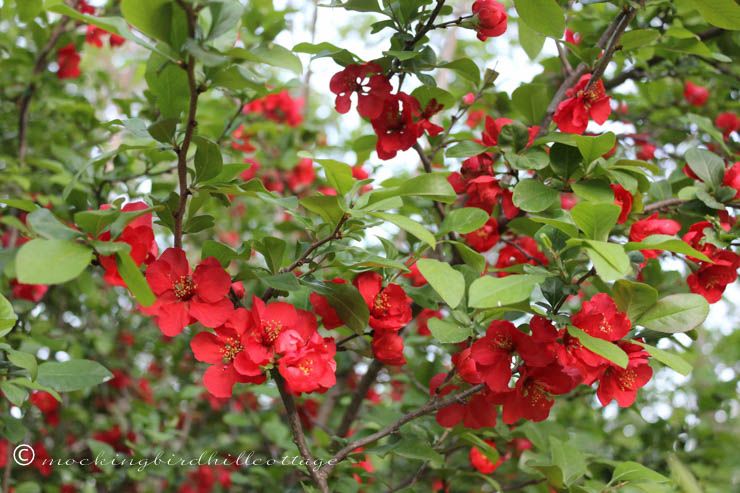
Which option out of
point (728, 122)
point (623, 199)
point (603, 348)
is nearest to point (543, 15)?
point (623, 199)

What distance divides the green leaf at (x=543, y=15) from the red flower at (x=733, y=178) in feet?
1.75

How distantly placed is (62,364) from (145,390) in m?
1.63

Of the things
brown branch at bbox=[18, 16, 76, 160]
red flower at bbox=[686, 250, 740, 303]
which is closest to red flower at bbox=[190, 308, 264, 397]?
red flower at bbox=[686, 250, 740, 303]

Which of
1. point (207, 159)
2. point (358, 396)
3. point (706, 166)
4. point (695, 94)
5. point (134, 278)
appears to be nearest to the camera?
point (134, 278)

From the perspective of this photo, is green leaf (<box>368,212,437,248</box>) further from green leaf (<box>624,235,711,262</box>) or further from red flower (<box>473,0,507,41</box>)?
red flower (<box>473,0,507,41</box>)

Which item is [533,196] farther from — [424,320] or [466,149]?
[424,320]

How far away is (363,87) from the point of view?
43.8 inches

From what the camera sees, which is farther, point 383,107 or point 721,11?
point 383,107

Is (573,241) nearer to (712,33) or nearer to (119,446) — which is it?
(712,33)

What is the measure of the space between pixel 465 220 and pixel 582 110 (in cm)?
33

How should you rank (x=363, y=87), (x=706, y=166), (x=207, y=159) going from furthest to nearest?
(x=706, y=166) → (x=363, y=87) → (x=207, y=159)

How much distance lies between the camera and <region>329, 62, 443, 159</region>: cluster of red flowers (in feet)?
3.55

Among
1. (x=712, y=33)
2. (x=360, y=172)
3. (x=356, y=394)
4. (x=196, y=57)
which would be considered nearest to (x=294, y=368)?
(x=196, y=57)

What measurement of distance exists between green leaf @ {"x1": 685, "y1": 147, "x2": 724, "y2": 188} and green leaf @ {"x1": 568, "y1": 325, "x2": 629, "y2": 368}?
0.58m
